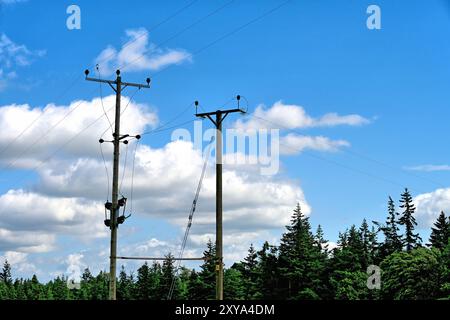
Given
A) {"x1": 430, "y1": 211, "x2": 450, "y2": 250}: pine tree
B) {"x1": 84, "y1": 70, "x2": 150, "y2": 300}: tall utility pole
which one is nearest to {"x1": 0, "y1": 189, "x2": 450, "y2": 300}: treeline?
{"x1": 430, "y1": 211, "x2": 450, "y2": 250}: pine tree

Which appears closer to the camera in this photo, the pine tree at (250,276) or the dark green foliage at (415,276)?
the dark green foliage at (415,276)

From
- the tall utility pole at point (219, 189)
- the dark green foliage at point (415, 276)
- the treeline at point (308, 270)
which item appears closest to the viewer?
the tall utility pole at point (219, 189)

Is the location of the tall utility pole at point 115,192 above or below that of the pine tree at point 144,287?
above

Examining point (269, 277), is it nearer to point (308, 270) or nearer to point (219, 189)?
point (308, 270)

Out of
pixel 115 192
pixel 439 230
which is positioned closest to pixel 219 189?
pixel 115 192

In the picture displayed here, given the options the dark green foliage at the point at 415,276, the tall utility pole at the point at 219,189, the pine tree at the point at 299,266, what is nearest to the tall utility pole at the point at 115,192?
the tall utility pole at the point at 219,189

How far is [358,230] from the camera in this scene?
101 meters


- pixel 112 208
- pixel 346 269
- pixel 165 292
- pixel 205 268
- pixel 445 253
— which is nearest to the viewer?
pixel 112 208

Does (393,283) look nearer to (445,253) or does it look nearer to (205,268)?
(445,253)

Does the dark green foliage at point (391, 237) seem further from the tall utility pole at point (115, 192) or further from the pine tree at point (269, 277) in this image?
the tall utility pole at point (115, 192)

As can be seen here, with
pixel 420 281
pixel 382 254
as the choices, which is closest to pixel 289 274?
pixel 382 254

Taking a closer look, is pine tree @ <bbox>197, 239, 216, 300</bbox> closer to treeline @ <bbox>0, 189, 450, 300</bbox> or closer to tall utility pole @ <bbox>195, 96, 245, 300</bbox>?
treeline @ <bbox>0, 189, 450, 300</bbox>
